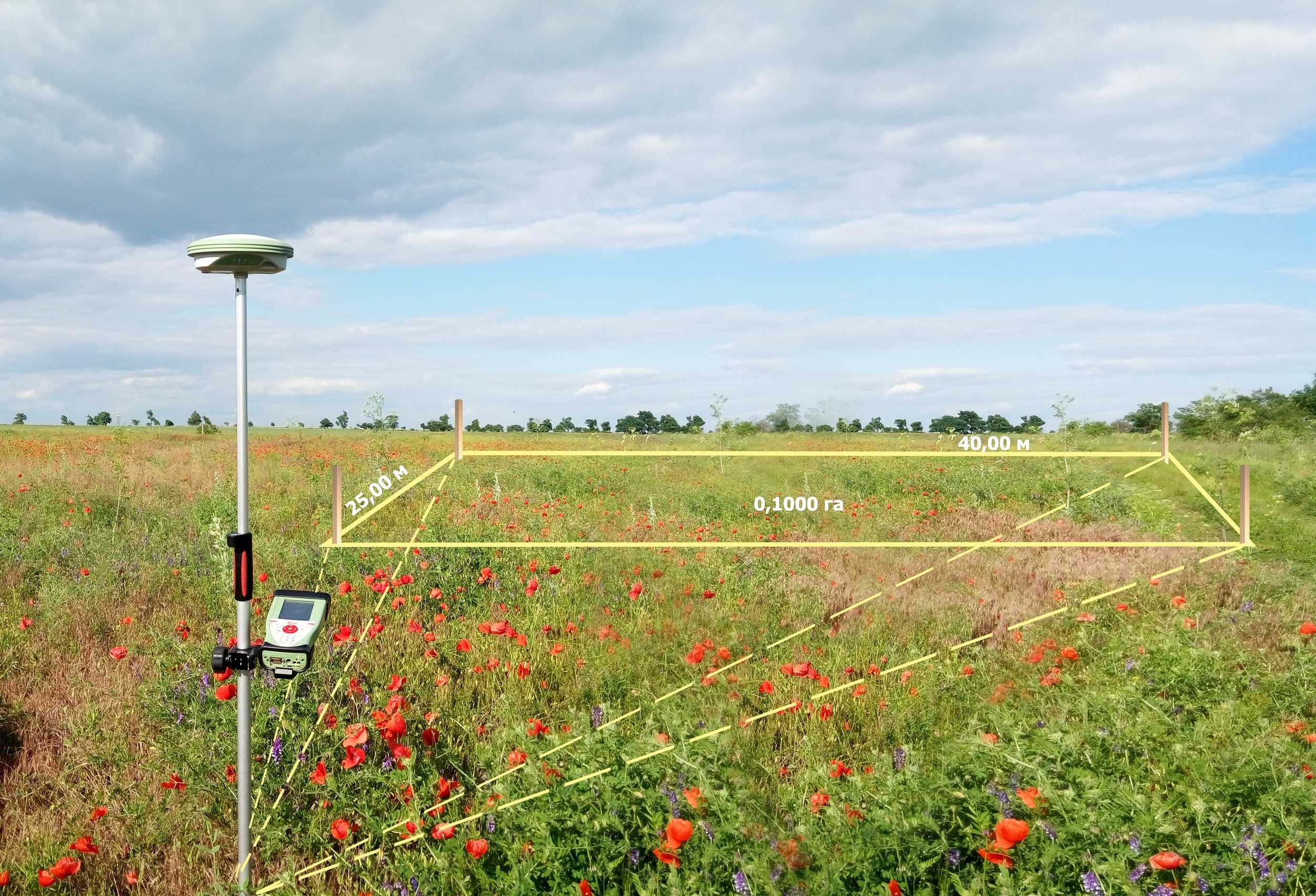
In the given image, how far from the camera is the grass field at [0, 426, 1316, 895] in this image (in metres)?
2.84

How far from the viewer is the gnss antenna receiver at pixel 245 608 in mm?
3312

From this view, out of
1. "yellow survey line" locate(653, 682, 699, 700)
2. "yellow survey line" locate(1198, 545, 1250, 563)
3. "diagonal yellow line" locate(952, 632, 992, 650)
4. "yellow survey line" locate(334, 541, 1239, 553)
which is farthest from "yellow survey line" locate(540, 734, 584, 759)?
"yellow survey line" locate(1198, 545, 1250, 563)

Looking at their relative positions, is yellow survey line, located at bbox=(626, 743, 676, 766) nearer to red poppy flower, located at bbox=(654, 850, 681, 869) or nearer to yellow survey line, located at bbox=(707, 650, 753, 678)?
red poppy flower, located at bbox=(654, 850, 681, 869)

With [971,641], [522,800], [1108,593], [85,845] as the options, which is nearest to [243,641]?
[85,845]

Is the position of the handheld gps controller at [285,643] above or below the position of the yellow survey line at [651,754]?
above

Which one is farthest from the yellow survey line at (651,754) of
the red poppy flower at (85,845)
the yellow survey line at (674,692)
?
the red poppy flower at (85,845)

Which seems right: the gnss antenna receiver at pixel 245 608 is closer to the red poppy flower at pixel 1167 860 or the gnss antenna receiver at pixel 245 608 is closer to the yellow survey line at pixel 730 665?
the yellow survey line at pixel 730 665

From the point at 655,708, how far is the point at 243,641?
6.23ft

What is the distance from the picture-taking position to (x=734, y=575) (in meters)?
7.00

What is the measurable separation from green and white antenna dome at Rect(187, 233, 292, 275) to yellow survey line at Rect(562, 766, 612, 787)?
230 cm

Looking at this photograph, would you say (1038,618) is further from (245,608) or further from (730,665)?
(245,608)

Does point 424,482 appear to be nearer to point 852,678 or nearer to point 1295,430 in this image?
point 852,678

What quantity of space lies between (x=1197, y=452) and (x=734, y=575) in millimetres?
15391

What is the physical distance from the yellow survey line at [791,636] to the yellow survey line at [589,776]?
2.72 m
